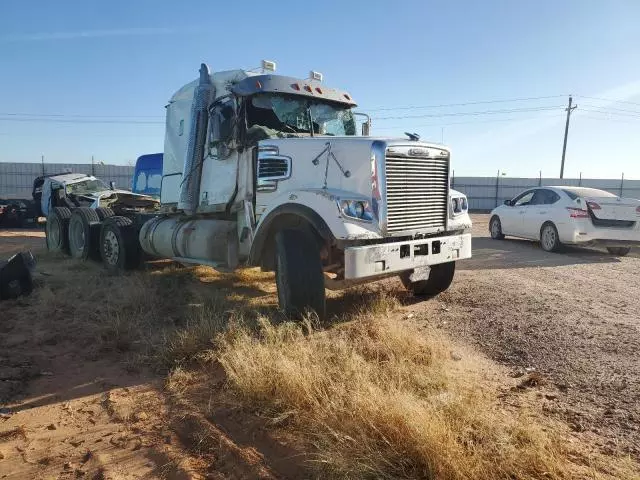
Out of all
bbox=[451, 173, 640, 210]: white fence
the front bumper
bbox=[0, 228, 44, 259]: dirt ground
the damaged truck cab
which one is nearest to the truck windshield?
the damaged truck cab

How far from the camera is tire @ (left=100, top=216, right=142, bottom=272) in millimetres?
8641

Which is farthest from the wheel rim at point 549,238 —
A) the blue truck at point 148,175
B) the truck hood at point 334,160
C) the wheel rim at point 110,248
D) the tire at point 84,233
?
the tire at point 84,233

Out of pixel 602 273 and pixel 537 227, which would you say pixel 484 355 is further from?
pixel 537 227

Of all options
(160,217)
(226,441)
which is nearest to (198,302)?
(160,217)

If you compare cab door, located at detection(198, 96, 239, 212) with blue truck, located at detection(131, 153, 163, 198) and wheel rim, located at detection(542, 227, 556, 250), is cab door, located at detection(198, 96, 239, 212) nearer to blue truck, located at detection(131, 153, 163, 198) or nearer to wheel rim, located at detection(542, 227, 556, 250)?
blue truck, located at detection(131, 153, 163, 198)

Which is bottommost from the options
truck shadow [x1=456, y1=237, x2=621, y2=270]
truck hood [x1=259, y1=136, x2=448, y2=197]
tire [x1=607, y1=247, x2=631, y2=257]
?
truck shadow [x1=456, y1=237, x2=621, y2=270]

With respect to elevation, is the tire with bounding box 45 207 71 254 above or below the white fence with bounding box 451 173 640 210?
below

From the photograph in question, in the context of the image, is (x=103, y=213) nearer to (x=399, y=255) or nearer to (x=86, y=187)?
(x=86, y=187)

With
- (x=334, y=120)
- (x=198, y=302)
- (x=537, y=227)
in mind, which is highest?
(x=334, y=120)

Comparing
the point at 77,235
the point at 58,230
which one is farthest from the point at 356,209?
the point at 58,230

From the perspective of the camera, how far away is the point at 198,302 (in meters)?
6.70

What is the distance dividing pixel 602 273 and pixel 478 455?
6.96m

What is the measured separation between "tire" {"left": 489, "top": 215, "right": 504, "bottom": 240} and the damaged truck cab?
23.6 feet

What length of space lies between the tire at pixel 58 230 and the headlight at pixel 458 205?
28.7 feet
